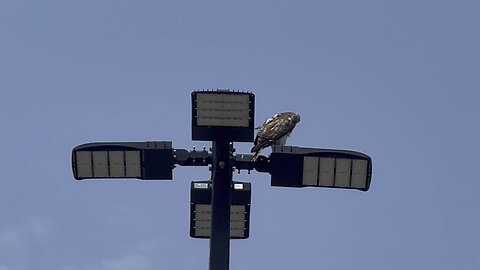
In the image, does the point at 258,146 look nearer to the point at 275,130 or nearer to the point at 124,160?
the point at 275,130

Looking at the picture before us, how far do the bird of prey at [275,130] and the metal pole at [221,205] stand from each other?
0.67 meters

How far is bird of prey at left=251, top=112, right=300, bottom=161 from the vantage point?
64.4 ft

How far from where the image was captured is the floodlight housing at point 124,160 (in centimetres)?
1916

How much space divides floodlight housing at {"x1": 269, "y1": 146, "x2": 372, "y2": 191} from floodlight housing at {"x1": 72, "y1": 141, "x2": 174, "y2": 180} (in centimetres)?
207

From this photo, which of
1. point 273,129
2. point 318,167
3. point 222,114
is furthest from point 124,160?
point 318,167

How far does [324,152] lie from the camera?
62.9 ft

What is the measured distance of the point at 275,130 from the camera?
20.0 meters

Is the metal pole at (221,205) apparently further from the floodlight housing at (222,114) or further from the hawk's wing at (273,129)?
the hawk's wing at (273,129)

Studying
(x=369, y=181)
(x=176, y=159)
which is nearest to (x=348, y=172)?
(x=369, y=181)

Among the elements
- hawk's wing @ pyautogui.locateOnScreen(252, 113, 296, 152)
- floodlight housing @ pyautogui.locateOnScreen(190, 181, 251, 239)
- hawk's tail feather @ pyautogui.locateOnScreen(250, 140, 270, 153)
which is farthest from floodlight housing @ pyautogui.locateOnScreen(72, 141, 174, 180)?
hawk's wing @ pyautogui.locateOnScreen(252, 113, 296, 152)

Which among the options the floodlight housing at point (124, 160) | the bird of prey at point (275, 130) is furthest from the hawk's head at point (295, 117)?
the floodlight housing at point (124, 160)

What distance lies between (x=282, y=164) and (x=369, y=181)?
5.60 feet

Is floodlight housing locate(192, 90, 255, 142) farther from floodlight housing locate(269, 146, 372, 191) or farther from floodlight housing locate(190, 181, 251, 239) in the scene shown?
floodlight housing locate(190, 181, 251, 239)

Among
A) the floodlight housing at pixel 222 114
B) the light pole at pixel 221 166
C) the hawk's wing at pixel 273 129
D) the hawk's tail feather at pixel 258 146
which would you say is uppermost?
the floodlight housing at pixel 222 114
